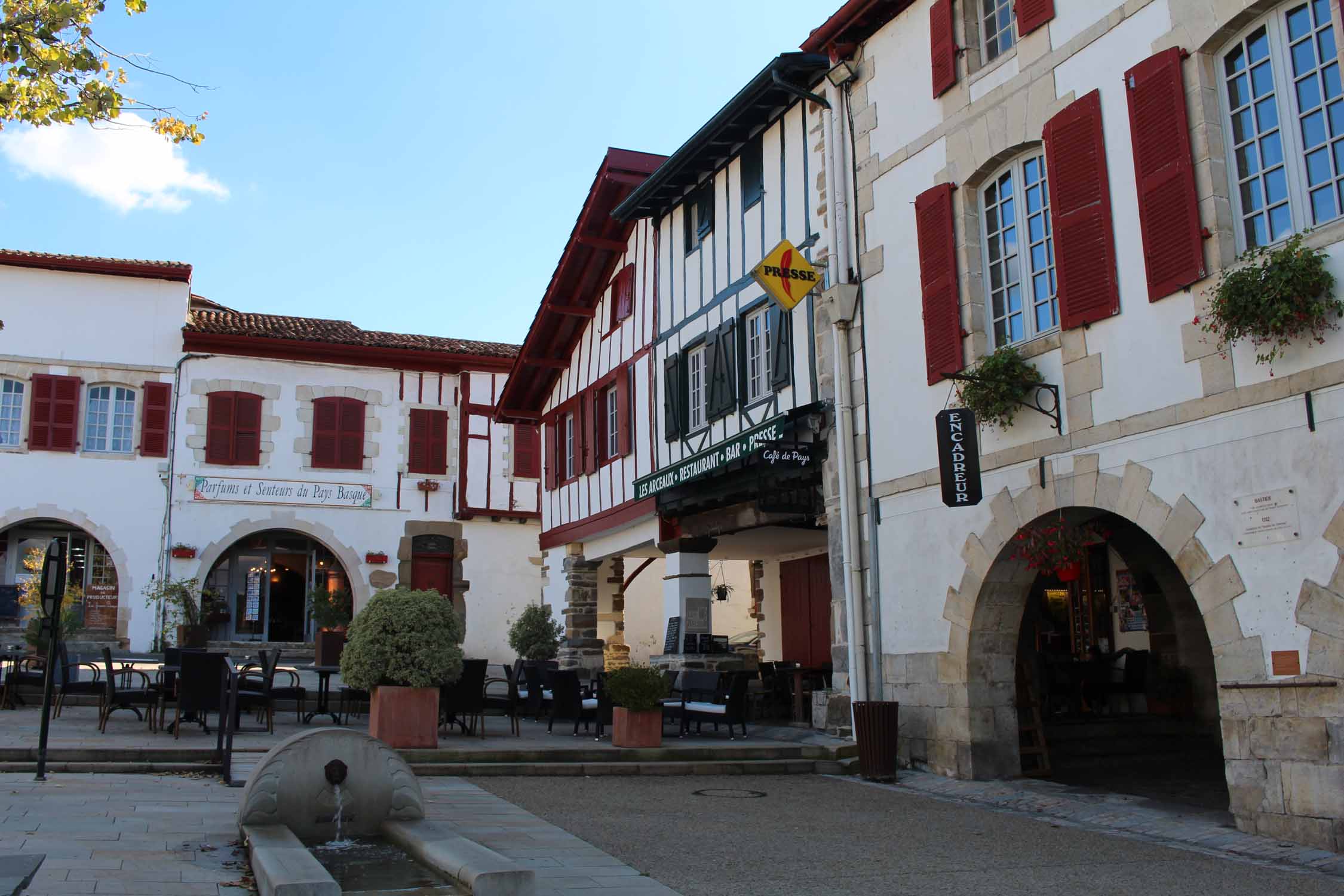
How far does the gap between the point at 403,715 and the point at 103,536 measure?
12.3 m

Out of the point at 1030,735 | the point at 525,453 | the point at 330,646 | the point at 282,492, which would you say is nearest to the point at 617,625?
the point at 330,646

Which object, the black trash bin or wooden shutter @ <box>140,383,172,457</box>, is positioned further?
wooden shutter @ <box>140,383,172,457</box>

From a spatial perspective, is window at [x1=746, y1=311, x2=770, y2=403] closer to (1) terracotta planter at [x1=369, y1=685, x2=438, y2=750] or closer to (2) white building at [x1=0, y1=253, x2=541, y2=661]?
(1) terracotta planter at [x1=369, y1=685, x2=438, y2=750]

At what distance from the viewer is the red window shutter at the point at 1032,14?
26.0 ft

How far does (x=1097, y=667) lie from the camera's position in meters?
11.1

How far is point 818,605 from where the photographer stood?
16094 millimetres

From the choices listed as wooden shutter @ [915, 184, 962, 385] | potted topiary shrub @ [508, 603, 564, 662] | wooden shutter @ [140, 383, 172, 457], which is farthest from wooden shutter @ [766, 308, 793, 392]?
wooden shutter @ [140, 383, 172, 457]

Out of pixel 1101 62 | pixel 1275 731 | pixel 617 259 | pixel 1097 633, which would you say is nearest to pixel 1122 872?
pixel 1275 731

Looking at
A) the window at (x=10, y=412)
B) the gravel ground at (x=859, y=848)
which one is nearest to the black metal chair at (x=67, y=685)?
the gravel ground at (x=859, y=848)

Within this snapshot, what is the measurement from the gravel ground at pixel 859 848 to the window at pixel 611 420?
7.35 m

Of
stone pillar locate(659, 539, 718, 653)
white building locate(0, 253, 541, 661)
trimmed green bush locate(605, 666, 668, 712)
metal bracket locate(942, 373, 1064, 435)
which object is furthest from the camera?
white building locate(0, 253, 541, 661)

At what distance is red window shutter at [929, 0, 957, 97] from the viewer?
8797 millimetres

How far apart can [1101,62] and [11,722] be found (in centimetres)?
992

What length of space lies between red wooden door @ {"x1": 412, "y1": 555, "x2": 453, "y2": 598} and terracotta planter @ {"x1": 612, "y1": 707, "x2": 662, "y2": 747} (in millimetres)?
11793
